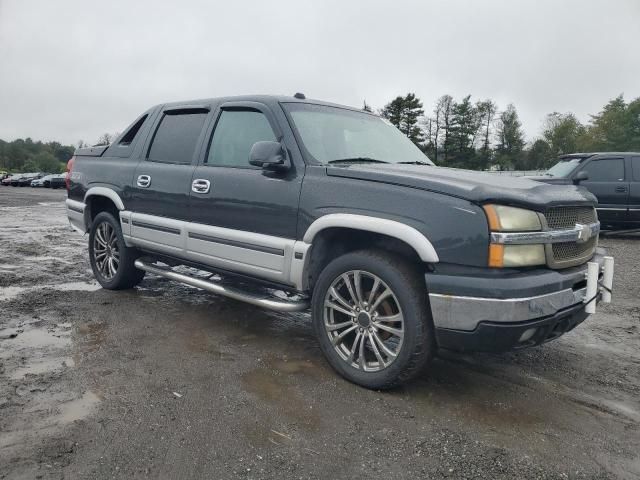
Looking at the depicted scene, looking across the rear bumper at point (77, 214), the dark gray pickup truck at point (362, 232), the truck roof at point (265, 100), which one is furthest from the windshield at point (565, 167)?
the rear bumper at point (77, 214)

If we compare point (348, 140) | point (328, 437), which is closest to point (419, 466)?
point (328, 437)

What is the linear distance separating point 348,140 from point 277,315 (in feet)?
5.95

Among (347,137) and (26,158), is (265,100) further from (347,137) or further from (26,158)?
(26,158)

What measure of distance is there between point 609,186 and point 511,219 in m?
9.30

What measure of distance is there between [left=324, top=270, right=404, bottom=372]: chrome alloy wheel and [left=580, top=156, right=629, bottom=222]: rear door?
9089 millimetres

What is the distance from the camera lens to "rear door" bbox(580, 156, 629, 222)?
1048 centimetres

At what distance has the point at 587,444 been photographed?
2.61 metres

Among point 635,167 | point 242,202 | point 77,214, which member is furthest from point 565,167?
point 77,214

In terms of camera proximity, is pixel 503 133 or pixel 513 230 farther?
pixel 503 133

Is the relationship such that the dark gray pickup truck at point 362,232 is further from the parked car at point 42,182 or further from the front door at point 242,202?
the parked car at point 42,182

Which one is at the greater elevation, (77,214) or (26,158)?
(26,158)

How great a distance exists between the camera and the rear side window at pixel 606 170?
34.7 ft

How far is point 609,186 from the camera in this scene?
416 inches

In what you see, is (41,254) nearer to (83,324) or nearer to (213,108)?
(83,324)
